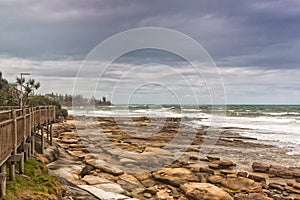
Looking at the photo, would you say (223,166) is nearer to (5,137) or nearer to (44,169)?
(44,169)

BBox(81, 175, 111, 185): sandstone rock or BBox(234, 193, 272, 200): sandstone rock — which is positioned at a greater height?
BBox(81, 175, 111, 185): sandstone rock

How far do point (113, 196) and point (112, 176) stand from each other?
3.74 metres

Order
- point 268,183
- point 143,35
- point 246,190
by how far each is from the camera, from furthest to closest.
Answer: point 143,35 < point 268,183 < point 246,190

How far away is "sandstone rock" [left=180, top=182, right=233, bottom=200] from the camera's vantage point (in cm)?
1215

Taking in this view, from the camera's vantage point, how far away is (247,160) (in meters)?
20.8

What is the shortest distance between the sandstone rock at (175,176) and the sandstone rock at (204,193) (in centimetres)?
135

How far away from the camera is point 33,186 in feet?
31.7

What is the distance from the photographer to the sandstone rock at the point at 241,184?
13.8 meters

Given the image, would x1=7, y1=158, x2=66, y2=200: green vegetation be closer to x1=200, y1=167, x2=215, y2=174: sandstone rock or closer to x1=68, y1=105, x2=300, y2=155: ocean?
x1=200, y1=167, x2=215, y2=174: sandstone rock

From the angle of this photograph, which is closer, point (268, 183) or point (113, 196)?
point (113, 196)

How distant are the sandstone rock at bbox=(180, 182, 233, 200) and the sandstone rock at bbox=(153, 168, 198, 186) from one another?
53.1 inches

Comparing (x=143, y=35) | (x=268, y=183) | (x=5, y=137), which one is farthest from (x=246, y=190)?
(x=143, y=35)

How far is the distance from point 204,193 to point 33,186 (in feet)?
21.1

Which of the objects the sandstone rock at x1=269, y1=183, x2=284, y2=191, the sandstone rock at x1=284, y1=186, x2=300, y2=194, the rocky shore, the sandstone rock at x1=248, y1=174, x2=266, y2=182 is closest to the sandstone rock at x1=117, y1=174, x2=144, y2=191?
the rocky shore
